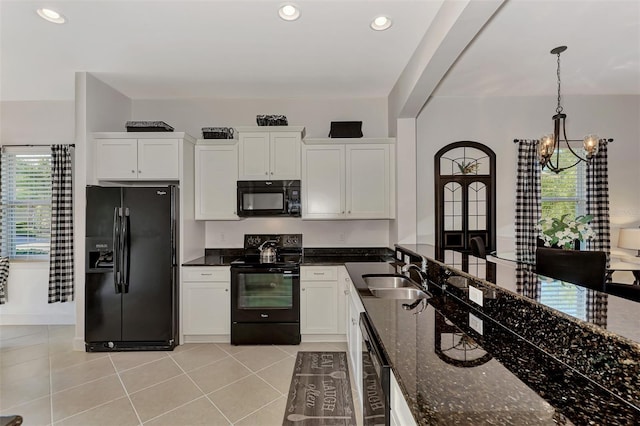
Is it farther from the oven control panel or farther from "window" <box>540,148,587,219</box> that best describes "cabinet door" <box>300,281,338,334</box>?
"window" <box>540,148,587,219</box>

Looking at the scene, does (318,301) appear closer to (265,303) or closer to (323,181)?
(265,303)

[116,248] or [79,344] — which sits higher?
[116,248]

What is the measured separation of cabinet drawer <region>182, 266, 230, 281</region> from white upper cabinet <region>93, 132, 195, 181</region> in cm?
103

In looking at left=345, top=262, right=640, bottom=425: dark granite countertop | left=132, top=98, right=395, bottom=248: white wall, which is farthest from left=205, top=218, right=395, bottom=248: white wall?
left=345, top=262, right=640, bottom=425: dark granite countertop

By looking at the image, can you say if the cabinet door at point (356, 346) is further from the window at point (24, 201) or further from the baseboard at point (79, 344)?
the window at point (24, 201)

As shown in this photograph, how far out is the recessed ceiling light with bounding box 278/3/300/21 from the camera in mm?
2213

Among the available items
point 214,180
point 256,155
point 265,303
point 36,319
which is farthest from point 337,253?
point 36,319

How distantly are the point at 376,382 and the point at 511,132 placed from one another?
12.8ft

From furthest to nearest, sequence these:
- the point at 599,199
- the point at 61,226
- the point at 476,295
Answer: the point at 599,199 → the point at 61,226 → the point at 476,295

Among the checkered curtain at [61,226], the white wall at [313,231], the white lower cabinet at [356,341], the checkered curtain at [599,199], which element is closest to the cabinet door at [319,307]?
the white wall at [313,231]

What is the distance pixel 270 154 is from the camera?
357cm

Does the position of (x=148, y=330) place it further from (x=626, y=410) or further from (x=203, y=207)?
(x=626, y=410)

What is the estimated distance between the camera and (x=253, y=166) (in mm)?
3564

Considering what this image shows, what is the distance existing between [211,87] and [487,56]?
2.97 meters
